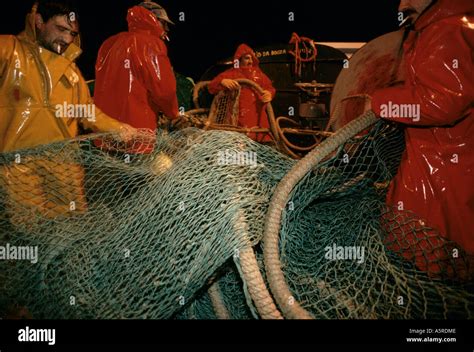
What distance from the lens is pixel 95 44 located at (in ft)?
31.5

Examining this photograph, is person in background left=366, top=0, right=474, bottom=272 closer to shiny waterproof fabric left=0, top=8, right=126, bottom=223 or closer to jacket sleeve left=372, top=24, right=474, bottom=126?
jacket sleeve left=372, top=24, right=474, bottom=126

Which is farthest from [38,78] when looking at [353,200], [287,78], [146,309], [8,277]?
[287,78]

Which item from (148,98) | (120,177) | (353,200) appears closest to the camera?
(120,177)

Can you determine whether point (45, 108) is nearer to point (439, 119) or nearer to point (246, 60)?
point (439, 119)

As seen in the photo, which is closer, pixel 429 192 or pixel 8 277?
pixel 8 277

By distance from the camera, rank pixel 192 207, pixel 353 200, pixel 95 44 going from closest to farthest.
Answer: pixel 192 207, pixel 353 200, pixel 95 44

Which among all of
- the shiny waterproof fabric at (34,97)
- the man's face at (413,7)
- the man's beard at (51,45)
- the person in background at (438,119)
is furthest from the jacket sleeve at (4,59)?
the man's face at (413,7)

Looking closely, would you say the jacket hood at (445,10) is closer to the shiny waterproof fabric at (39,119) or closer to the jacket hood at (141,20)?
the shiny waterproof fabric at (39,119)

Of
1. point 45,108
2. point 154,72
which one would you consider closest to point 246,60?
point 154,72

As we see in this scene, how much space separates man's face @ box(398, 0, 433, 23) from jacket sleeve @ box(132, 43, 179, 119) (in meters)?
1.95

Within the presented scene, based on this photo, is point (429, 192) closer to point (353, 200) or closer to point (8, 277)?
point (353, 200)

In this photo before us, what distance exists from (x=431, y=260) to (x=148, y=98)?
104 inches

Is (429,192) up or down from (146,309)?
up

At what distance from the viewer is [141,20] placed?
3.45 metres
